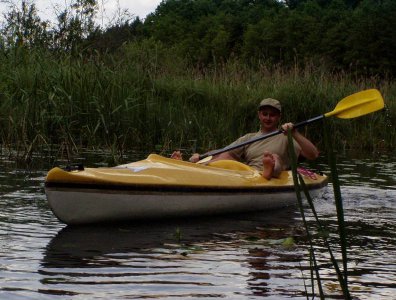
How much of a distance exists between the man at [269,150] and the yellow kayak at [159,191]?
140mm

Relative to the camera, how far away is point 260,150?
796 centimetres

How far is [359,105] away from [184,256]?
1522 mm

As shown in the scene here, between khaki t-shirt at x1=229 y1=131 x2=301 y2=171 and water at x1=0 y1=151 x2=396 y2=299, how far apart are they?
50 cm

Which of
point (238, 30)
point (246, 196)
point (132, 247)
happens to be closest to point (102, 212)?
point (132, 247)

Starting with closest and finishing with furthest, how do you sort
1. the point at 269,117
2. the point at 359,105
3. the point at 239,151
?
the point at 359,105 < the point at 269,117 < the point at 239,151

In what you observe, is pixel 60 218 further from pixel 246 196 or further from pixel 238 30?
pixel 238 30

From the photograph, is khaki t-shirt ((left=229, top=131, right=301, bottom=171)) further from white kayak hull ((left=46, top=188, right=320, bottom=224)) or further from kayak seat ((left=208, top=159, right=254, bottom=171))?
white kayak hull ((left=46, top=188, right=320, bottom=224))

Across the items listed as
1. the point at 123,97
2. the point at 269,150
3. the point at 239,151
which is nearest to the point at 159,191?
the point at 269,150

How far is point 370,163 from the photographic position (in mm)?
11609

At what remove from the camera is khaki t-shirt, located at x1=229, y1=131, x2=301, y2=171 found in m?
7.83

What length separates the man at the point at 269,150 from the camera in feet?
24.4

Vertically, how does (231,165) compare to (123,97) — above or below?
below

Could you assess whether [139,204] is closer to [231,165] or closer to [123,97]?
[231,165]

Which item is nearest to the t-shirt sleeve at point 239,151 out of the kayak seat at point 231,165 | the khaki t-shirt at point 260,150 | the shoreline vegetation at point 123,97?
the khaki t-shirt at point 260,150
